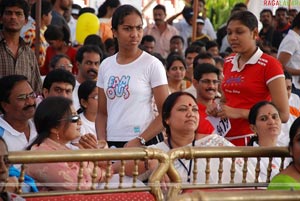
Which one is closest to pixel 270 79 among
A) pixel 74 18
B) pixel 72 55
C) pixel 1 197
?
pixel 1 197

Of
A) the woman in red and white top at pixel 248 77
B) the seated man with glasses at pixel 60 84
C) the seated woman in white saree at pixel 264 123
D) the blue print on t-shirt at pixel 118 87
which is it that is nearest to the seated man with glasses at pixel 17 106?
the blue print on t-shirt at pixel 118 87

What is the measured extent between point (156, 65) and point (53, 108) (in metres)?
0.96

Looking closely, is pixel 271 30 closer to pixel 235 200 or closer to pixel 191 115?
pixel 191 115

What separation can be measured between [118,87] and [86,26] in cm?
563

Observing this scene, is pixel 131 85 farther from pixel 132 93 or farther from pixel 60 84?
pixel 60 84

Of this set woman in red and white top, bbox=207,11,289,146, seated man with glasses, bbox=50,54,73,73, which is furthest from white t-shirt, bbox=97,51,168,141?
seated man with glasses, bbox=50,54,73,73

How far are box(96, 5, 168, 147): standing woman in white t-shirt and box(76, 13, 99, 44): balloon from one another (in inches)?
216

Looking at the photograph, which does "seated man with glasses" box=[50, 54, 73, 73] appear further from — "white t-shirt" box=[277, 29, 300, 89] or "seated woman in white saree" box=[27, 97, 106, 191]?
"seated woman in white saree" box=[27, 97, 106, 191]

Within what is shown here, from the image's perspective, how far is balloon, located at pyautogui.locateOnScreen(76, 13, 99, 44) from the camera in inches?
447

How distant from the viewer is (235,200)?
10.00 feet

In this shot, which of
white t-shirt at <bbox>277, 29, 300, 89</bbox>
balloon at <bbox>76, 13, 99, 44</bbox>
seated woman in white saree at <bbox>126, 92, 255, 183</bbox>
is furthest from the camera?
balloon at <bbox>76, 13, 99, 44</bbox>

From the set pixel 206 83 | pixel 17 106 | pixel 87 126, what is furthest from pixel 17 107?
pixel 206 83

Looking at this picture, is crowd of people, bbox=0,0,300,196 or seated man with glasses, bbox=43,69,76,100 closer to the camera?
crowd of people, bbox=0,0,300,196

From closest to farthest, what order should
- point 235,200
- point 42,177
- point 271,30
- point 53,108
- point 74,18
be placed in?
1. point 235,200
2. point 42,177
3. point 53,108
4. point 74,18
5. point 271,30
